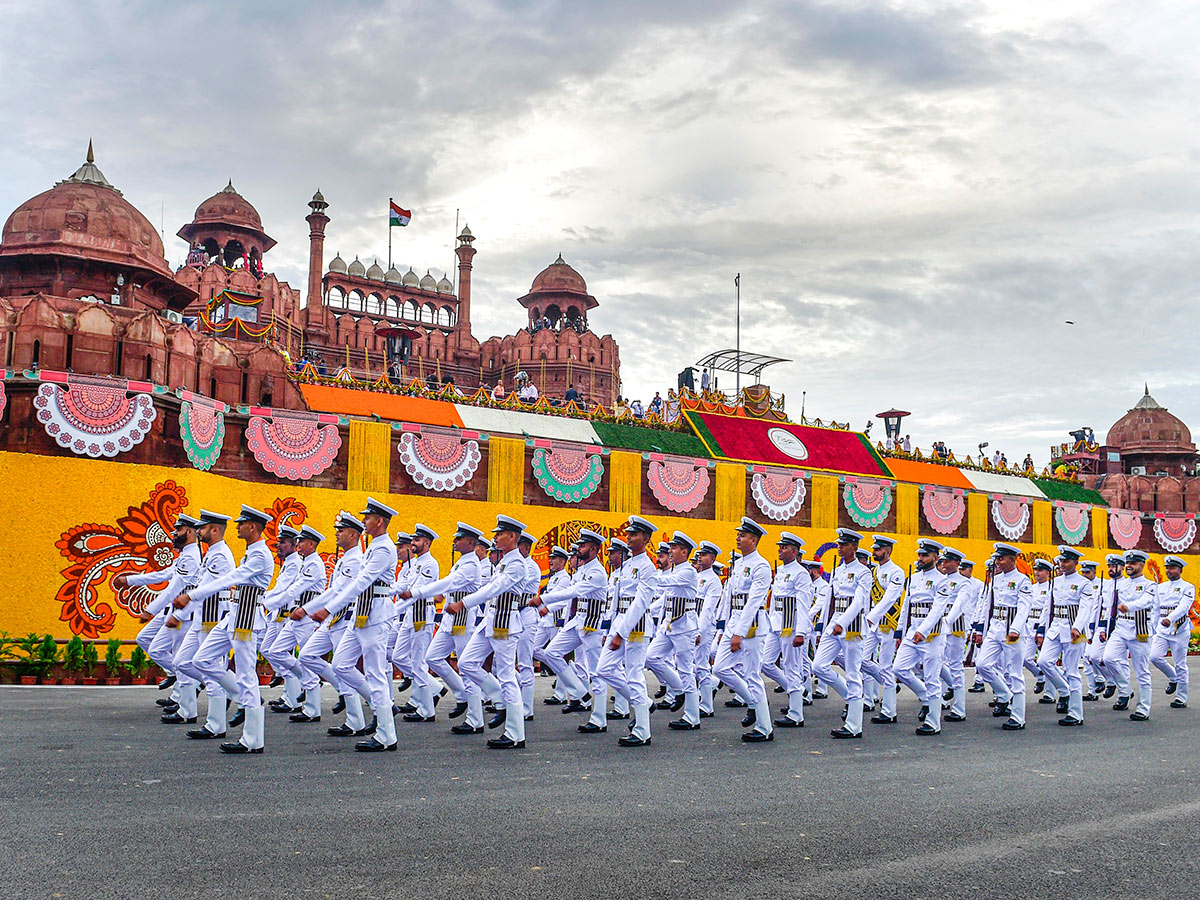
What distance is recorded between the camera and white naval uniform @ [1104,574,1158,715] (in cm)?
1325

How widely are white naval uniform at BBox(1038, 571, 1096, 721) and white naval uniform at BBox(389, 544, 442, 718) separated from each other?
7.14 meters

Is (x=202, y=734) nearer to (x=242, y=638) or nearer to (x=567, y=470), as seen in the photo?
(x=242, y=638)

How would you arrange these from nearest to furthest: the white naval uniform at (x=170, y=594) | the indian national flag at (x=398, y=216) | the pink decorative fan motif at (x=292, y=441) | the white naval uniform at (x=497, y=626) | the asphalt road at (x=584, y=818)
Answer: the asphalt road at (x=584, y=818) → the white naval uniform at (x=497, y=626) → the white naval uniform at (x=170, y=594) → the pink decorative fan motif at (x=292, y=441) → the indian national flag at (x=398, y=216)

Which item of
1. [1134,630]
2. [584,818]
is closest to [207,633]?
[584,818]

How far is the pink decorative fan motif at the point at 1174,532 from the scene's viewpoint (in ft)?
118

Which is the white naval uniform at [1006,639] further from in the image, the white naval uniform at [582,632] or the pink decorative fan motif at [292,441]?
the pink decorative fan motif at [292,441]

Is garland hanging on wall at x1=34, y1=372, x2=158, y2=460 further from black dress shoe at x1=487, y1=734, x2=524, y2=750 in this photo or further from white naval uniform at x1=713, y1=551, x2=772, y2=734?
white naval uniform at x1=713, y1=551, x2=772, y2=734

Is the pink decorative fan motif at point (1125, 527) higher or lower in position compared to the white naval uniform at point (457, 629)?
higher

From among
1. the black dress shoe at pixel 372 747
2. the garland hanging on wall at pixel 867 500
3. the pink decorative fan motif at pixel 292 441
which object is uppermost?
the pink decorative fan motif at pixel 292 441

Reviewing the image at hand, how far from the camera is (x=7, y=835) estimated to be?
526cm

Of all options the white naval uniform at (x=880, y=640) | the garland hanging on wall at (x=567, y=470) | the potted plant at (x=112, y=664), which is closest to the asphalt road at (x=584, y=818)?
the white naval uniform at (x=880, y=640)

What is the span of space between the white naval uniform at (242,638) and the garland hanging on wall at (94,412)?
26.9 feet

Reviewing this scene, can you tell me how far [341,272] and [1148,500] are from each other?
119ft

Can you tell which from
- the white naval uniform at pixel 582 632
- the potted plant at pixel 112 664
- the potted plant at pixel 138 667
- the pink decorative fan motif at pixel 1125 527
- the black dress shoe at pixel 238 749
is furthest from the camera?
the pink decorative fan motif at pixel 1125 527
